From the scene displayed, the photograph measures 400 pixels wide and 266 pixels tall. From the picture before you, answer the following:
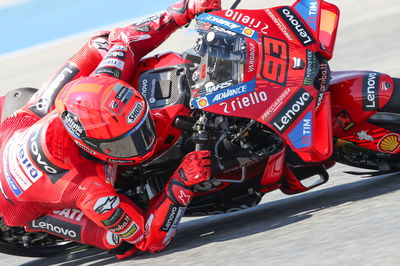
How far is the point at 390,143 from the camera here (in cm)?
471

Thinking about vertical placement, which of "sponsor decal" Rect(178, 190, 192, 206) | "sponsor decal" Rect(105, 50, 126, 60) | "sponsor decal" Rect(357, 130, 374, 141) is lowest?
"sponsor decal" Rect(178, 190, 192, 206)

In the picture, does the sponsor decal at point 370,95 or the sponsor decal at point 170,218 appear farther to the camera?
the sponsor decal at point 170,218

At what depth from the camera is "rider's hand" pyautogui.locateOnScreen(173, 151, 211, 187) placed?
4.51 m

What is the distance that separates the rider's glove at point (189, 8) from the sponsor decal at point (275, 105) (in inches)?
41.4

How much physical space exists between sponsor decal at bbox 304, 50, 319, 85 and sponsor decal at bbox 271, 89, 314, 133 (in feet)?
0.25

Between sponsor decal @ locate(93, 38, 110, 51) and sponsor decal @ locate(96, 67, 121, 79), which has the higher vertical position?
sponsor decal @ locate(93, 38, 110, 51)

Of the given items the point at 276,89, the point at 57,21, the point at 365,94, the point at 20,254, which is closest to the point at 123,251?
the point at 20,254

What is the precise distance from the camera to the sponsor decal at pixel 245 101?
14.1ft

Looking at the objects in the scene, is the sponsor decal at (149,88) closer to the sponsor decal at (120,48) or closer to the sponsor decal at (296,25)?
the sponsor decal at (120,48)

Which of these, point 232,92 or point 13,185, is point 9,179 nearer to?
point 13,185

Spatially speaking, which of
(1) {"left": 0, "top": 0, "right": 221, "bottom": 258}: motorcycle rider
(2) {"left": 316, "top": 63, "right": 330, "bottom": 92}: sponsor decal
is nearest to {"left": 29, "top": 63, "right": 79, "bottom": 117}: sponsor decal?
(1) {"left": 0, "top": 0, "right": 221, "bottom": 258}: motorcycle rider

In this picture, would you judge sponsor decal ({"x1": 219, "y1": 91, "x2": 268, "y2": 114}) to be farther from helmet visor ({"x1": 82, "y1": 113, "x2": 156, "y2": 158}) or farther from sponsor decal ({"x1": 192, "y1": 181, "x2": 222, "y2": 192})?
sponsor decal ({"x1": 192, "y1": 181, "x2": 222, "y2": 192})

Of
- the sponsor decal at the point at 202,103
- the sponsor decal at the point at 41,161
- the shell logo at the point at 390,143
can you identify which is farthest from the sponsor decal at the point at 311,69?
the sponsor decal at the point at 41,161

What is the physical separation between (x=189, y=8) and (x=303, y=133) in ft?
4.71
